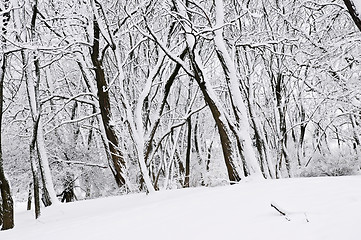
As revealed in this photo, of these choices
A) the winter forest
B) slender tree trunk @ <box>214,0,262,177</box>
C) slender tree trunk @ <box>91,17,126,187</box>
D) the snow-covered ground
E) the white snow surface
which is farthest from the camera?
slender tree trunk @ <box>91,17,126,187</box>

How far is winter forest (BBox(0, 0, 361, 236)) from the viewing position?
282 inches

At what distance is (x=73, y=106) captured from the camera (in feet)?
50.6

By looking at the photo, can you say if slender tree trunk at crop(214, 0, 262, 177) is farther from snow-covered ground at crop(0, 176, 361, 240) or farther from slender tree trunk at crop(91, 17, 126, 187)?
slender tree trunk at crop(91, 17, 126, 187)

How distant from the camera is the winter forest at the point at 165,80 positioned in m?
Result: 7.16

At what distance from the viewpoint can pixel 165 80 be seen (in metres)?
9.97

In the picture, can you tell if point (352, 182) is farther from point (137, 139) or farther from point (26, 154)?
point (26, 154)

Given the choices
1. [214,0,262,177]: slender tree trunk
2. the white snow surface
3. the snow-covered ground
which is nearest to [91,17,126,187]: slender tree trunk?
[214,0,262,177]: slender tree trunk

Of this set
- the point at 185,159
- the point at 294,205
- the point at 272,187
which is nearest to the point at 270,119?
the point at 185,159

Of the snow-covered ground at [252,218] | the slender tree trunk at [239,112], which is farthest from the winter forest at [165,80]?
the snow-covered ground at [252,218]

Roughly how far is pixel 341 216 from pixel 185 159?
12.4 meters

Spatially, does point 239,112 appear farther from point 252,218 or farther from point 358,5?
point 252,218

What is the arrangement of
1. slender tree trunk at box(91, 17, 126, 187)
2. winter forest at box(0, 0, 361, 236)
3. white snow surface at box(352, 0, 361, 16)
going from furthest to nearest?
slender tree trunk at box(91, 17, 126, 187), winter forest at box(0, 0, 361, 236), white snow surface at box(352, 0, 361, 16)

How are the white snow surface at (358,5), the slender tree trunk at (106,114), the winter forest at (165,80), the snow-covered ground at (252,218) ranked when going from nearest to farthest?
1. the snow-covered ground at (252,218)
2. the white snow surface at (358,5)
3. the winter forest at (165,80)
4. the slender tree trunk at (106,114)

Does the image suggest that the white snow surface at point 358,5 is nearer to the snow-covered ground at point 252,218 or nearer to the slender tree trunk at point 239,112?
the slender tree trunk at point 239,112
